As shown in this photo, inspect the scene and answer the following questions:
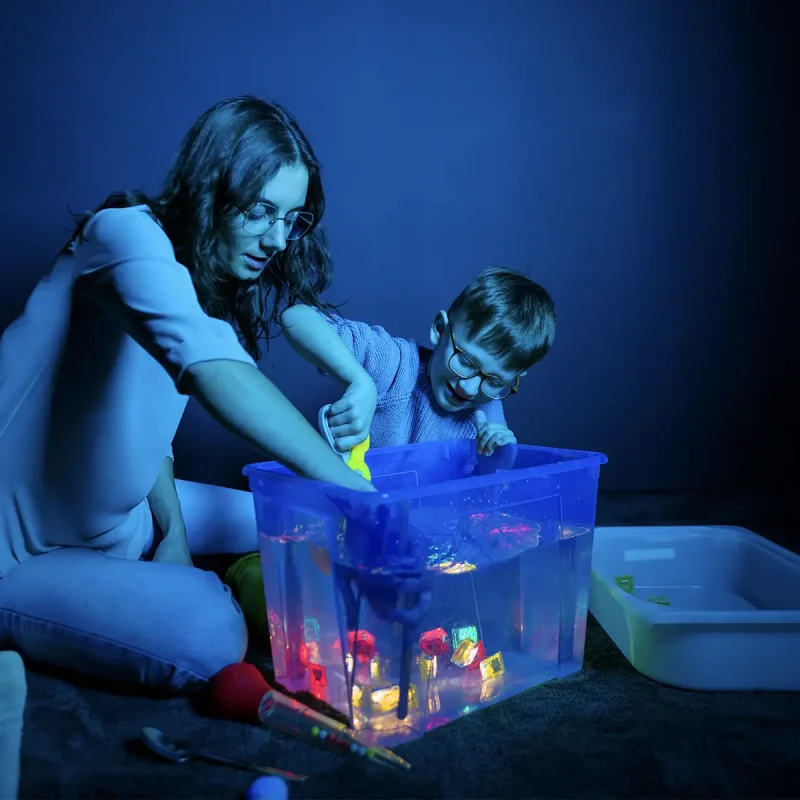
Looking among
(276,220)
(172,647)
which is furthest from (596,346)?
(172,647)

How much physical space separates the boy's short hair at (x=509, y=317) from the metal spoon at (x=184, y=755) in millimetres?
682

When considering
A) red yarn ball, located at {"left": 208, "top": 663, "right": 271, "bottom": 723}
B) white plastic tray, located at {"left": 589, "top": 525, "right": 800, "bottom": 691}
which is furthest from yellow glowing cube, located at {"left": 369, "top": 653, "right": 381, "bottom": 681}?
white plastic tray, located at {"left": 589, "top": 525, "right": 800, "bottom": 691}

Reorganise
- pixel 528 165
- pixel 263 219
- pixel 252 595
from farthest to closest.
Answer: pixel 528 165, pixel 252 595, pixel 263 219

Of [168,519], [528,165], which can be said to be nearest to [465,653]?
[168,519]

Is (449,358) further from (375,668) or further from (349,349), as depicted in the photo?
(375,668)

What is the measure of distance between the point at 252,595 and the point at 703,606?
0.70m

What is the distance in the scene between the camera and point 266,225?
945 millimetres

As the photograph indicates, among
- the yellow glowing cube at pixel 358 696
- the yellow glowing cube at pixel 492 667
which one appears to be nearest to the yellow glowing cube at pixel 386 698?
the yellow glowing cube at pixel 358 696

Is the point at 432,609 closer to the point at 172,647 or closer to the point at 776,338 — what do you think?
the point at 172,647

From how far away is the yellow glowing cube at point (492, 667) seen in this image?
2.73ft

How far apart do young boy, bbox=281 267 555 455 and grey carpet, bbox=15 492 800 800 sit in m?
0.38

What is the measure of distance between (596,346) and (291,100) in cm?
84

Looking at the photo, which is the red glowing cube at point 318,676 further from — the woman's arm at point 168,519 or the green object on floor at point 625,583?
the green object on floor at point 625,583

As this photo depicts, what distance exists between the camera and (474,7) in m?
1.57
